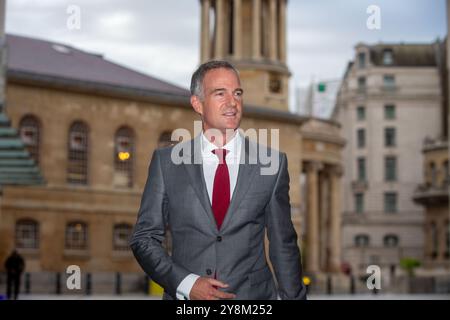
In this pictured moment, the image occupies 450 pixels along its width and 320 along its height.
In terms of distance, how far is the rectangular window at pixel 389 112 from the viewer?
94500 mm

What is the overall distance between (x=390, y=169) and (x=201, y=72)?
9159 centimetres

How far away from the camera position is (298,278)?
4086mm

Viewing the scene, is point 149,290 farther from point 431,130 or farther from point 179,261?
point 431,130

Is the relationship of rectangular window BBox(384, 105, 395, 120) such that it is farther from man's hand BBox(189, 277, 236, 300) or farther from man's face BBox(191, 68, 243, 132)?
man's hand BBox(189, 277, 236, 300)

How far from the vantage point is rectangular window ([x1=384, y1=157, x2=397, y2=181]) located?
94188 mm

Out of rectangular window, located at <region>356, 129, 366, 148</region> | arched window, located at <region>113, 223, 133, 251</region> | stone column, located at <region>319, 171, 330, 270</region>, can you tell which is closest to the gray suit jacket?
arched window, located at <region>113, 223, 133, 251</region>

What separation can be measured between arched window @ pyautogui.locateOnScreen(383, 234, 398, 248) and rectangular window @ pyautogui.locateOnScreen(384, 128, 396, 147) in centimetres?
883

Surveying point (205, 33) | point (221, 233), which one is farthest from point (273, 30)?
point (221, 233)

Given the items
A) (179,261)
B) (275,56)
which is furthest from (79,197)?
(179,261)

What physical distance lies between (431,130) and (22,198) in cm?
5288

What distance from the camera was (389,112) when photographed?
94688mm

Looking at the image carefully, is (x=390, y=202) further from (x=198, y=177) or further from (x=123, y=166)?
(x=198, y=177)

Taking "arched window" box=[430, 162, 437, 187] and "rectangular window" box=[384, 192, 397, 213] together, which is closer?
"arched window" box=[430, 162, 437, 187]

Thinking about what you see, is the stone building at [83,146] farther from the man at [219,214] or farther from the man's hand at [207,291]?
the man's hand at [207,291]
